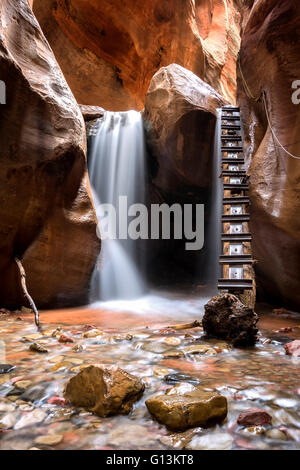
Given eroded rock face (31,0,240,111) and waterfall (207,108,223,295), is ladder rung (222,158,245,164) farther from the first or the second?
eroded rock face (31,0,240,111)

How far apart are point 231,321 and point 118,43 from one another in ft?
53.8

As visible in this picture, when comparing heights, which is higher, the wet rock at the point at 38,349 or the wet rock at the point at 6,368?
the wet rock at the point at 6,368

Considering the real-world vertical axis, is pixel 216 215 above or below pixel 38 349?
above

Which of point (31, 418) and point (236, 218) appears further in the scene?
point (236, 218)

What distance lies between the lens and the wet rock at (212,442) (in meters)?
1.36

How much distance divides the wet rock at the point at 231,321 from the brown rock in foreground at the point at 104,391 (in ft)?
5.63

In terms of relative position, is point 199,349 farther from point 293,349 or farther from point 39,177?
point 39,177

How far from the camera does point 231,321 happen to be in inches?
131

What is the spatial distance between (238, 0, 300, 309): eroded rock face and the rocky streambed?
2.44 meters

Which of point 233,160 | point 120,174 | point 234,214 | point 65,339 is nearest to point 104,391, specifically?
point 65,339

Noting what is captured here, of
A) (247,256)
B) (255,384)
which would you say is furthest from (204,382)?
(247,256)

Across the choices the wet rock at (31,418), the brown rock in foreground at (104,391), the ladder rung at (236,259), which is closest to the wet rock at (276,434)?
the brown rock in foreground at (104,391)

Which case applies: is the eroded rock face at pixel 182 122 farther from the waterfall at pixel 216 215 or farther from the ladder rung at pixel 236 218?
the ladder rung at pixel 236 218

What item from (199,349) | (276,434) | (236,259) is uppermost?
(236,259)
